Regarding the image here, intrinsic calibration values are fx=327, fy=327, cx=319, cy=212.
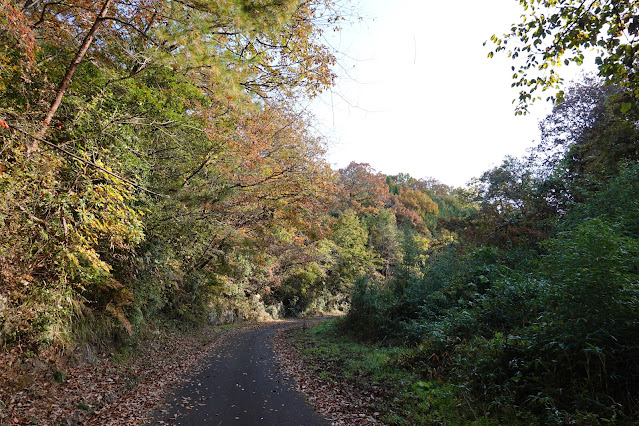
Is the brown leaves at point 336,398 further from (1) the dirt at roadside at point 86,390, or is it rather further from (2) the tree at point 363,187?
(2) the tree at point 363,187

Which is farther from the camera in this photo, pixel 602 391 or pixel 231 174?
pixel 231 174

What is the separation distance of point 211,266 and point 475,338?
15173mm

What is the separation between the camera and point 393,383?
24.8 ft

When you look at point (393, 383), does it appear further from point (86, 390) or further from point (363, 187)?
point (363, 187)

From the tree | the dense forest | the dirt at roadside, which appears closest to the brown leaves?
the dense forest

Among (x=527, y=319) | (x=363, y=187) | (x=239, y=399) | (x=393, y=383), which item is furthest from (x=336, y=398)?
(x=363, y=187)

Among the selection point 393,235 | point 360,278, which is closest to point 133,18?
point 360,278

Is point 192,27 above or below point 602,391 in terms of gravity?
above

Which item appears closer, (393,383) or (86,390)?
(86,390)

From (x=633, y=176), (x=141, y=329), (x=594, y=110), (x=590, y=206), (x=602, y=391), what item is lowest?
(x=141, y=329)

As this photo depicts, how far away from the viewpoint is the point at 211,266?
18953 millimetres

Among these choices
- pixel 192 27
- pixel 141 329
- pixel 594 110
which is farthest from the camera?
pixel 594 110

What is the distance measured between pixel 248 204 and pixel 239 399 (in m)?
8.58

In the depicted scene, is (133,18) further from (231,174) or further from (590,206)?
(590,206)
